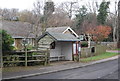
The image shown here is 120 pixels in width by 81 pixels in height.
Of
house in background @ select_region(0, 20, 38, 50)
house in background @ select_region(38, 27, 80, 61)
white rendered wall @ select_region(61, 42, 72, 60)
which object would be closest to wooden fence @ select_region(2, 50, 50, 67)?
house in background @ select_region(38, 27, 80, 61)

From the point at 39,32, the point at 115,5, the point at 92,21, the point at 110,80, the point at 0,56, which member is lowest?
the point at 110,80

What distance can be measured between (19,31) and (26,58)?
55.6 ft

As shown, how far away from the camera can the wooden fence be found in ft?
50.0

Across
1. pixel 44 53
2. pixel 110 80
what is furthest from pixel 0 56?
pixel 110 80

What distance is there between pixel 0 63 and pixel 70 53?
8.61 metres

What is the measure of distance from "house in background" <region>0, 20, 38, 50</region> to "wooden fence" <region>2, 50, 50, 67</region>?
43.0ft

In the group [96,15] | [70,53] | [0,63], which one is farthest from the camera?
[96,15]

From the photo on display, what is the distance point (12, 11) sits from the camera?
50.1 metres

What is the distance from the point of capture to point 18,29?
32594 mm

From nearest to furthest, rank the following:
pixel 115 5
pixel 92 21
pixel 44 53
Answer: pixel 44 53 < pixel 115 5 < pixel 92 21

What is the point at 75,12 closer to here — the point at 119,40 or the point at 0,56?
the point at 119,40

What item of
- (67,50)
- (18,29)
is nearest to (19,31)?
(18,29)

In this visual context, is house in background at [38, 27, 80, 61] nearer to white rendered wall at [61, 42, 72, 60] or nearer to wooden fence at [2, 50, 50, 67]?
white rendered wall at [61, 42, 72, 60]

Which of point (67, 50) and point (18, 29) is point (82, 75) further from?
point (18, 29)
